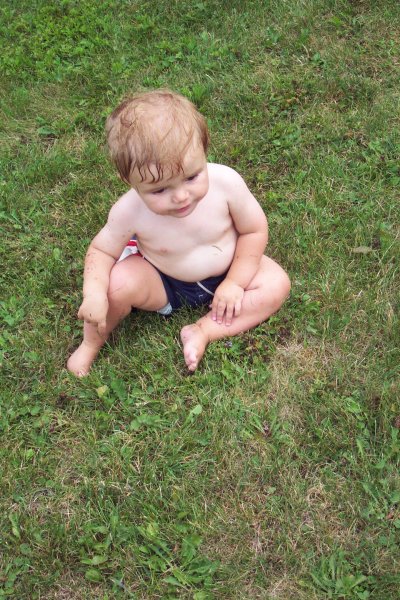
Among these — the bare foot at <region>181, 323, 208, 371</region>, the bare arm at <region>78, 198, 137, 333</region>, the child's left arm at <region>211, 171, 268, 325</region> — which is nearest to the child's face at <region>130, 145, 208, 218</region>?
the bare arm at <region>78, 198, 137, 333</region>

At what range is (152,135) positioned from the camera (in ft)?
8.20

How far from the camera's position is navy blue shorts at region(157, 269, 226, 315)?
319cm

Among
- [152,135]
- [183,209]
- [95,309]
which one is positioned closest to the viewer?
[152,135]

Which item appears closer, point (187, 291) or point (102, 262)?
point (102, 262)

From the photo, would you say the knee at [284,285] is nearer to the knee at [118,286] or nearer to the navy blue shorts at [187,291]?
the navy blue shorts at [187,291]

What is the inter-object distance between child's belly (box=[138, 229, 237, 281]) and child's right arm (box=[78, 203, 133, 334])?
14cm

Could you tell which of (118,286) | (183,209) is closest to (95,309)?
(118,286)

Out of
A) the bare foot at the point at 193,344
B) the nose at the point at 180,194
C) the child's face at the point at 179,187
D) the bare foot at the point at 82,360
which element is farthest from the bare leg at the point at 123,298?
the nose at the point at 180,194

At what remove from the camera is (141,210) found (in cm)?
295

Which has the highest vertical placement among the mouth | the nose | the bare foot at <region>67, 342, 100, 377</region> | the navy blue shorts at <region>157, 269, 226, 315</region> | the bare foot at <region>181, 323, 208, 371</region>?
the nose

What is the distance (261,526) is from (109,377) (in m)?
0.96

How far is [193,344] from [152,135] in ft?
Result: 3.19

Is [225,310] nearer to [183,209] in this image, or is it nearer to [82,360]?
[183,209]

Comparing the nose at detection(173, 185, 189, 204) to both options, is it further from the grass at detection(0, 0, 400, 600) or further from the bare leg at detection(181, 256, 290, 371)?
the grass at detection(0, 0, 400, 600)
